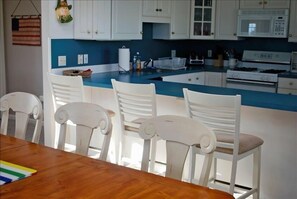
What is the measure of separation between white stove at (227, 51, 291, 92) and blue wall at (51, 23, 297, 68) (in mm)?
112

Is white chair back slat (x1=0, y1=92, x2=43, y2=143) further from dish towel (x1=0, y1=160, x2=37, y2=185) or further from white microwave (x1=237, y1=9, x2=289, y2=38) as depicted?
white microwave (x1=237, y1=9, x2=289, y2=38)

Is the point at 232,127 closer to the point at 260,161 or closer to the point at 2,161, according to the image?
the point at 260,161

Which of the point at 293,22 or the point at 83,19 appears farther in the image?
the point at 293,22

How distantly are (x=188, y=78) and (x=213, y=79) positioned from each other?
1.68 ft

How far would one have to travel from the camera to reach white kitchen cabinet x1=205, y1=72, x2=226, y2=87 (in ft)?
18.6

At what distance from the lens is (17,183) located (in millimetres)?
1719

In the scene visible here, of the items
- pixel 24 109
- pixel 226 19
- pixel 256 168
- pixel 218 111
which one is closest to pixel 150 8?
pixel 226 19

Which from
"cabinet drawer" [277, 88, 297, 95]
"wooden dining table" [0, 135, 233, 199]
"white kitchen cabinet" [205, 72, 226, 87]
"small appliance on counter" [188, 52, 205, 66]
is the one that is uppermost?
"small appliance on counter" [188, 52, 205, 66]

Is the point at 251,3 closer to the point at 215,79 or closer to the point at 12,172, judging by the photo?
the point at 215,79

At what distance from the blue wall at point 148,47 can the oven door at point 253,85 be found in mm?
791

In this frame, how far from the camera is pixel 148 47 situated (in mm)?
5738

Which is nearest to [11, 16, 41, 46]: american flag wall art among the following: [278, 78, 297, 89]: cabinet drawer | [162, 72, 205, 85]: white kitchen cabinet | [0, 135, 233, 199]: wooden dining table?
[162, 72, 205, 85]: white kitchen cabinet

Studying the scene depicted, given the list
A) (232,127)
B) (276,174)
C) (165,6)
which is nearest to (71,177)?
(232,127)

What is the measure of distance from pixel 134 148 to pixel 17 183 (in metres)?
2.32
